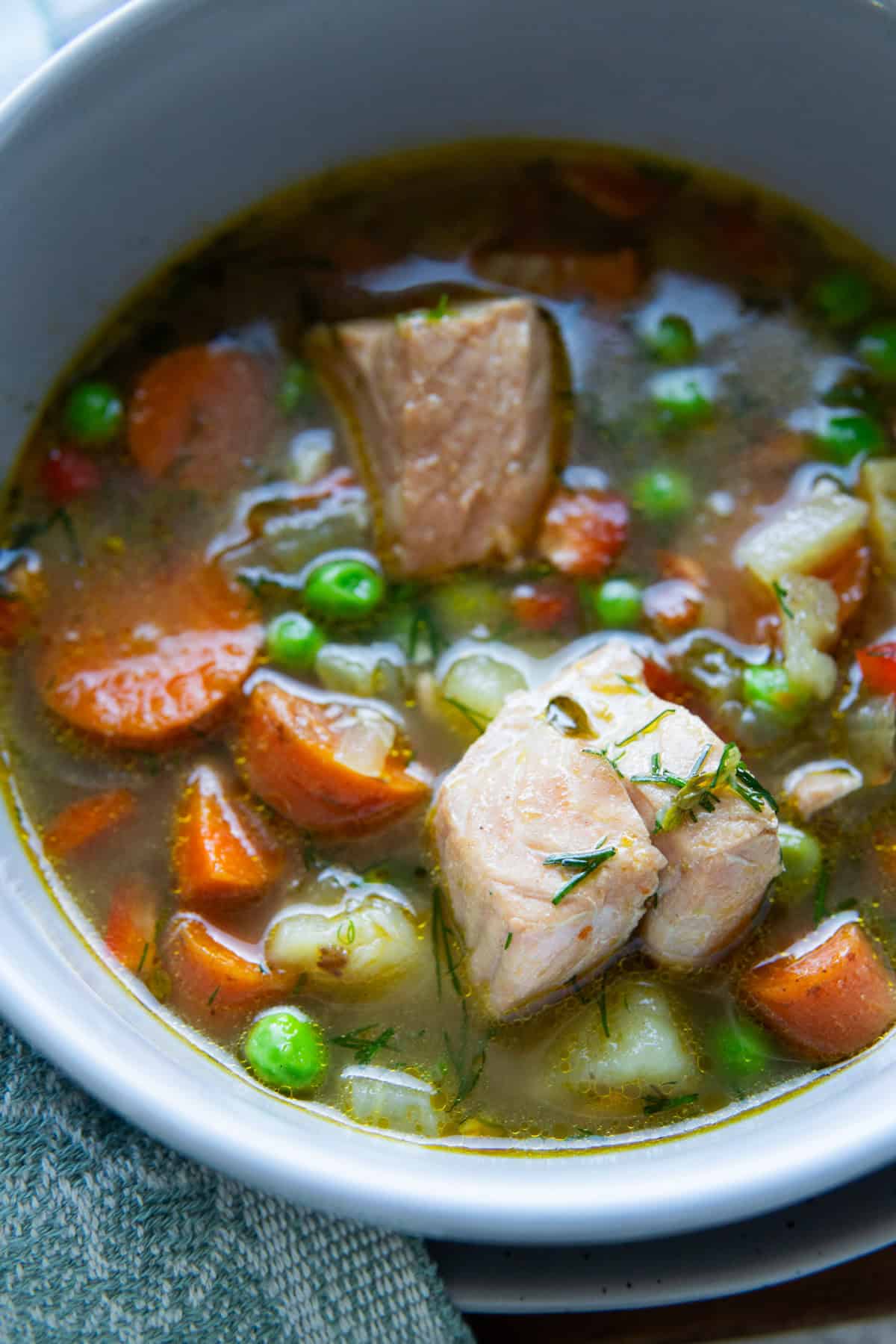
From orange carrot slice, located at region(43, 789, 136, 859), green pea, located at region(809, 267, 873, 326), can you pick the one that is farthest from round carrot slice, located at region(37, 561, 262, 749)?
green pea, located at region(809, 267, 873, 326)

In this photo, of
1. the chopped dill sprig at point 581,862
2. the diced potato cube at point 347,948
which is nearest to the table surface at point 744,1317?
the diced potato cube at point 347,948

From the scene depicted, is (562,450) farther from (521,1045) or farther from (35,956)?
(35,956)

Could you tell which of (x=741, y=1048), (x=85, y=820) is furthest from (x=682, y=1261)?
(x=85, y=820)

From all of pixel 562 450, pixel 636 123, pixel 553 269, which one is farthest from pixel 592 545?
pixel 636 123

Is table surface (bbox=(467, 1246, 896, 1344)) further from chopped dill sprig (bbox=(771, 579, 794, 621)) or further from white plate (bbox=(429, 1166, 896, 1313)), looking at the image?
chopped dill sprig (bbox=(771, 579, 794, 621))

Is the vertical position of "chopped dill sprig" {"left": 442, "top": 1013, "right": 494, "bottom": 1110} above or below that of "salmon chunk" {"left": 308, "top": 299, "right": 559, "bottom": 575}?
below

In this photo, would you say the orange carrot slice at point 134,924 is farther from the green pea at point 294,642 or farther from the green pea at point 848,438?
the green pea at point 848,438

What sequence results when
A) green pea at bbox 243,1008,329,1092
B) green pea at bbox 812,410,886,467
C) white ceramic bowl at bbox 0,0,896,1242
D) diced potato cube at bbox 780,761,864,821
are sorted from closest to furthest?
white ceramic bowl at bbox 0,0,896,1242 → green pea at bbox 243,1008,329,1092 → diced potato cube at bbox 780,761,864,821 → green pea at bbox 812,410,886,467

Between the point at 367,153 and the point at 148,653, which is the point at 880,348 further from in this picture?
the point at 148,653
